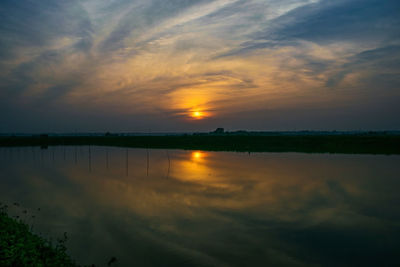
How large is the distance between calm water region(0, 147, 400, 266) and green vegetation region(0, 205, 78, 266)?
2.79 ft

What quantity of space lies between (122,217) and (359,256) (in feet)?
29.9

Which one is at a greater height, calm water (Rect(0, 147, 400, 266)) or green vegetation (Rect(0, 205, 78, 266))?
green vegetation (Rect(0, 205, 78, 266))

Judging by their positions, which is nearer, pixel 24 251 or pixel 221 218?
pixel 24 251

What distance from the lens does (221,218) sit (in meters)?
11.6

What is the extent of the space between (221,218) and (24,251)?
7.29 m

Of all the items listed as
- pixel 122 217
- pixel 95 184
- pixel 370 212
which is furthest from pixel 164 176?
pixel 370 212

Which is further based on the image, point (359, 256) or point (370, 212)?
point (370, 212)

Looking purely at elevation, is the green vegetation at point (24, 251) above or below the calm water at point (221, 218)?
above

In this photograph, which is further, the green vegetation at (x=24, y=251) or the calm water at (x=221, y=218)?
the calm water at (x=221, y=218)

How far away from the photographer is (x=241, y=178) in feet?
69.1

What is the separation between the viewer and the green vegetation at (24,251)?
6332mm

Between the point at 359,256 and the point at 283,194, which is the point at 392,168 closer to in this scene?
the point at 283,194

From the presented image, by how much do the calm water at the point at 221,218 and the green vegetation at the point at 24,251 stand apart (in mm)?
850

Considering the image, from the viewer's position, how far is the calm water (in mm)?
8227
